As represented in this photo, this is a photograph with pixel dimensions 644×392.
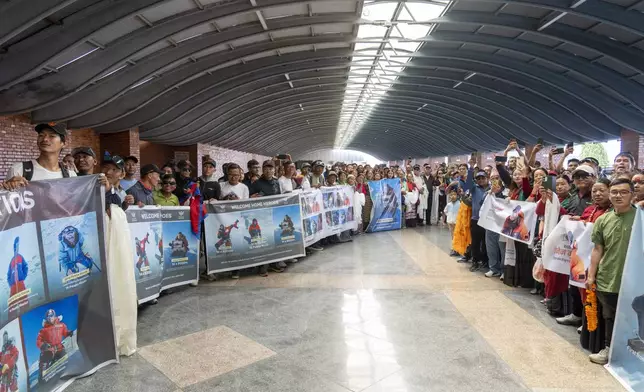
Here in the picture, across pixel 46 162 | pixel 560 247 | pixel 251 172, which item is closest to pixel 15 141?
pixel 251 172

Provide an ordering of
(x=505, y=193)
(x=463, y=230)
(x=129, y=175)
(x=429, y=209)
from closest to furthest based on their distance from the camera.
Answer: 1. (x=129, y=175)
2. (x=505, y=193)
3. (x=463, y=230)
4. (x=429, y=209)

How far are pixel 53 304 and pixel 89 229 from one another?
648mm

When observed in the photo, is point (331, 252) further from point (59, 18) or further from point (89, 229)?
point (59, 18)

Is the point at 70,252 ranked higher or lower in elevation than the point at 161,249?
higher

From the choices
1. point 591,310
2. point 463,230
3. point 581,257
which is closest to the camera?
point 591,310

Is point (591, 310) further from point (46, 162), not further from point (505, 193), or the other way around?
point (46, 162)

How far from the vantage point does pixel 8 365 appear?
2.49 metres

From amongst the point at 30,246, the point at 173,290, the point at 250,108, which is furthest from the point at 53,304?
the point at 250,108

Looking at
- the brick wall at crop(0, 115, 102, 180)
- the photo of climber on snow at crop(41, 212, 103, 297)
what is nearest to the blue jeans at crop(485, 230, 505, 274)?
the photo of climber on snow at crop(41, 212, 103, 297)

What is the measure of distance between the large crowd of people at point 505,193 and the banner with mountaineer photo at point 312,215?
0.40 m

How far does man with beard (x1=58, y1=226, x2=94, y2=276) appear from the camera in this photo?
3.02 meters

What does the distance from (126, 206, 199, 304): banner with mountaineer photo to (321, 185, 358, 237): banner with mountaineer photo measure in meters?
3.79

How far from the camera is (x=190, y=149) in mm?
21375

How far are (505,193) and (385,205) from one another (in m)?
5.30
